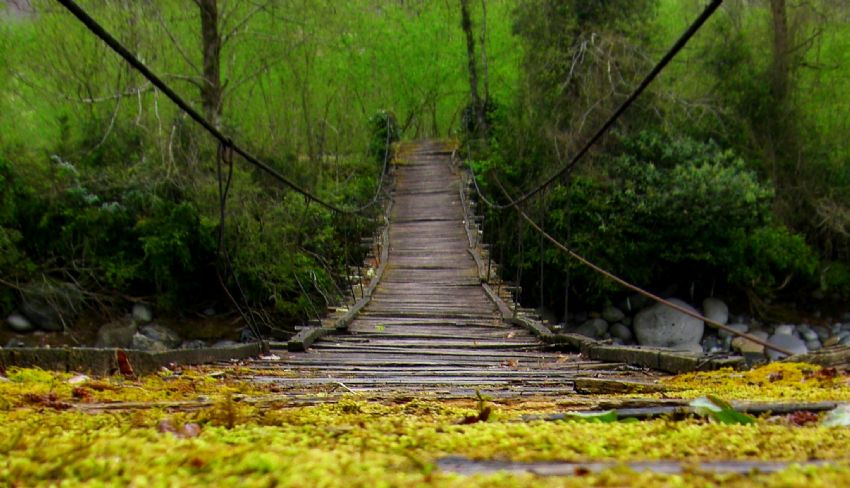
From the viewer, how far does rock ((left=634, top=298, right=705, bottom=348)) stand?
38.1 ft

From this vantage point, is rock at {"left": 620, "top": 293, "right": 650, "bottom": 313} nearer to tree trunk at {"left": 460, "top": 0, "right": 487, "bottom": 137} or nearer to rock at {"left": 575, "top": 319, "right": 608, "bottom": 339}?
rock at {"left": 575, "top": 319, "right": 608, "bottom": 339}

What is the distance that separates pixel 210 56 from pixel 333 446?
1061 cm

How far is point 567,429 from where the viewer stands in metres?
0.99

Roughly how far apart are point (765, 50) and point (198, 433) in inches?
612

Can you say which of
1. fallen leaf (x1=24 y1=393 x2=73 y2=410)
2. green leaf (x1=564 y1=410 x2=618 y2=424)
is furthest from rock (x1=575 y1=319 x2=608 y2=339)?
fallen leaf (x1=24 y1=393 x2=73 y2=410)

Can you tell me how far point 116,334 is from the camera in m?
10.2

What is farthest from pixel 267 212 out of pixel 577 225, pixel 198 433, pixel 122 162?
pixel 198 433

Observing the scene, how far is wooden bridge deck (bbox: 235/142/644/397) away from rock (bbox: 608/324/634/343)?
336cm

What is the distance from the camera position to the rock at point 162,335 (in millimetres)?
10406

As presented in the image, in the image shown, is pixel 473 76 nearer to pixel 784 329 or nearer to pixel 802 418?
pixel 784 329

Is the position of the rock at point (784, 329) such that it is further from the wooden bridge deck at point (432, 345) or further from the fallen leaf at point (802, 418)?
the fallen leaf at point (802, 418)

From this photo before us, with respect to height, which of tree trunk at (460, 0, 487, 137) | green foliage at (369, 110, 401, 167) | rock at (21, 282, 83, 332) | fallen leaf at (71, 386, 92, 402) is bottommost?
rock at (21, 282, 83, 332)

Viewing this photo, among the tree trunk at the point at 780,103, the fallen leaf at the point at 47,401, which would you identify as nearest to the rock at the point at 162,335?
the fallen leaf at the point at 47,401

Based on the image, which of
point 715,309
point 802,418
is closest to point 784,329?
point 715,309
